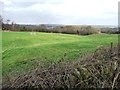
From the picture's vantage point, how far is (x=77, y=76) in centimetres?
494

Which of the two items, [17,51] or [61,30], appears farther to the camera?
[61,30]

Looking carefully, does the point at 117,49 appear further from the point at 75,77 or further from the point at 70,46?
the point at 70,46

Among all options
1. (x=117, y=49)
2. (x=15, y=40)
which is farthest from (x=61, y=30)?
(x=117, y=49)

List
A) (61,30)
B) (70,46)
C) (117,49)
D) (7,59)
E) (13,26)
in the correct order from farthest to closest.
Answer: (13,26)
(61,30)
(70,46)
(7,59)
(117,49)

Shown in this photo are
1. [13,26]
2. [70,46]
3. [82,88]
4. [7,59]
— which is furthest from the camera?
[13,26]

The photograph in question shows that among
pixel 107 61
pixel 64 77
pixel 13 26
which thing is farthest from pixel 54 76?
pixel 13 26

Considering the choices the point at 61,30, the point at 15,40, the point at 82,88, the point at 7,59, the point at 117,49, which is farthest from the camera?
the point at 61,30

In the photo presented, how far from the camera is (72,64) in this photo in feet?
16.9

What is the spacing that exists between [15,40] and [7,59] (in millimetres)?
3506

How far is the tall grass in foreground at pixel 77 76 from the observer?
4910 mm

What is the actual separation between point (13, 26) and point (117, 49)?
12.8 m

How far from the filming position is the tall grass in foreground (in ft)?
16.1

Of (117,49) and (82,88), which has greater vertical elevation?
(117,49)

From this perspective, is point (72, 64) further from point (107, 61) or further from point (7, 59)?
point (7, 59)
